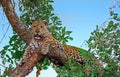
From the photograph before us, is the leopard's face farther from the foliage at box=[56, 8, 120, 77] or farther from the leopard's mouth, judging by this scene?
the foliage at box=[56, 8, 120, 77]

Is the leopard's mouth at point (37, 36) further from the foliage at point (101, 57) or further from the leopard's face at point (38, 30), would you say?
the foliage at point (101, 57)

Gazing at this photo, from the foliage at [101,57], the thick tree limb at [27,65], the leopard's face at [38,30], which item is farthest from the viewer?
the leopard's face at [38,30]

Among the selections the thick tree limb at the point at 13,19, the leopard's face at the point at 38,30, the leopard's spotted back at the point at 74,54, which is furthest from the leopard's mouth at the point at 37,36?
the leopard's spotted back at the point at 74,54

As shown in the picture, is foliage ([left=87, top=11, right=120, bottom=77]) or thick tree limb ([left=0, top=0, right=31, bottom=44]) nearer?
foliage ([left=87, top=11, right=120, bottom=77])

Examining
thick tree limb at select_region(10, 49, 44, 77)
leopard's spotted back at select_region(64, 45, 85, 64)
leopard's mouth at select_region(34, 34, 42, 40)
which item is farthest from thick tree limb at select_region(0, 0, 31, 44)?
leopard's spotted back at select_region(64, 45, 85, 64)

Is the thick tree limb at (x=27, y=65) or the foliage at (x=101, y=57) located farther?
the thick tree limb at (x=27, y=65)

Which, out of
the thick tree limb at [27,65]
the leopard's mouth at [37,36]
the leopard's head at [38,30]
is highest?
the leopard's head at [38,30]

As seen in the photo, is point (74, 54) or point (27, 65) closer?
point (27, 65)

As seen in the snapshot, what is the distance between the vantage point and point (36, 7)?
276 inches

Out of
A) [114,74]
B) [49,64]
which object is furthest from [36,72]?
[114,74]

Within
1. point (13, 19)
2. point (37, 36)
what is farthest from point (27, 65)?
point (13, 19)

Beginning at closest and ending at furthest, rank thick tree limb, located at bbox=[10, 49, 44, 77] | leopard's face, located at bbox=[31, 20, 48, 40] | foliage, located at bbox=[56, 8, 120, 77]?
1. foliage, located at bbox=[56, 8, 120, 77]
2. thick tree limb, located at bbox=[10, 49, 44, 77]
3. leopard's face, located at bbox=[31, 20, 48, 40]

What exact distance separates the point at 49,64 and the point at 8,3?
4.31 ft

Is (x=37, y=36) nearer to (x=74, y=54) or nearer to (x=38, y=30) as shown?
(x=38, y=30)
